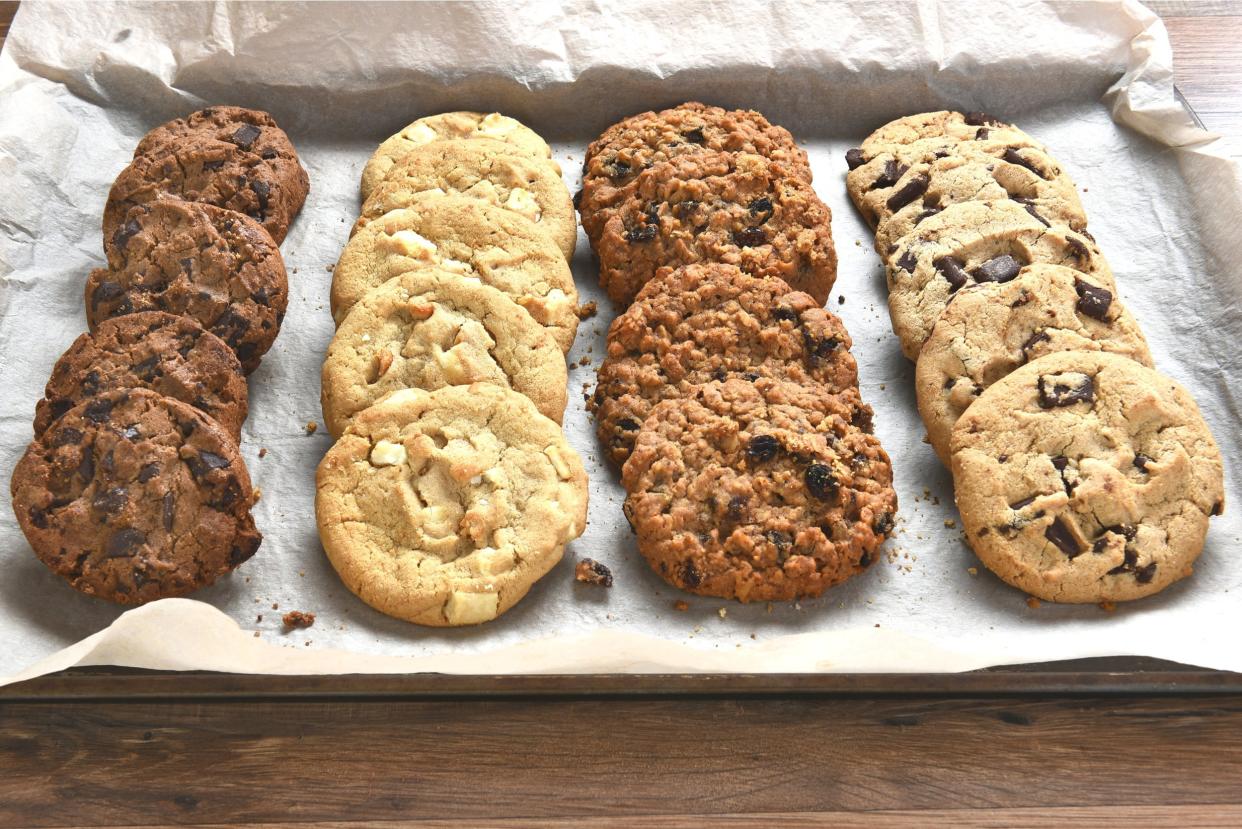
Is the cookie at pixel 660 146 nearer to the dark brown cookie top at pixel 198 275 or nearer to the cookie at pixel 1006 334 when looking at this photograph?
the cookie at pixel 1006 334

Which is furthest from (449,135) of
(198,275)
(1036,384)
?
(1036,384)

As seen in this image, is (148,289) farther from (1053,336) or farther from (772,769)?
(1053,336)

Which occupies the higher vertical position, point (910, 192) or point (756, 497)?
point (910, 192)

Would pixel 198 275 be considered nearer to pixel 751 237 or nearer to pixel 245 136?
pixel 245 136

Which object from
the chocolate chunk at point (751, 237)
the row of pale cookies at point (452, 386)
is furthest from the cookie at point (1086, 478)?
the row of pale cookies at point (452, 386)

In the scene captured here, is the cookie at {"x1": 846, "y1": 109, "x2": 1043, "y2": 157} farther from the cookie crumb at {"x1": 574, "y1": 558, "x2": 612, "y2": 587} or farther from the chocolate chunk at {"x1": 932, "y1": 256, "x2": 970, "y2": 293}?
the cookie crumb at {"x1": 574, "y1": 558, "x2": 612, "y2": 587}

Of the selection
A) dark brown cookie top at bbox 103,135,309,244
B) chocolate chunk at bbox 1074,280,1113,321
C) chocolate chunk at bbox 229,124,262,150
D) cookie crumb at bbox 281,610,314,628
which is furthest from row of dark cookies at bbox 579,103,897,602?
chocolate chunk at bbox 229,124,262,150

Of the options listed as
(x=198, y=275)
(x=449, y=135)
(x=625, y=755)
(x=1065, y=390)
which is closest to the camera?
(x=625, y=755)

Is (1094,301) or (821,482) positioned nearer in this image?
(821,482)
